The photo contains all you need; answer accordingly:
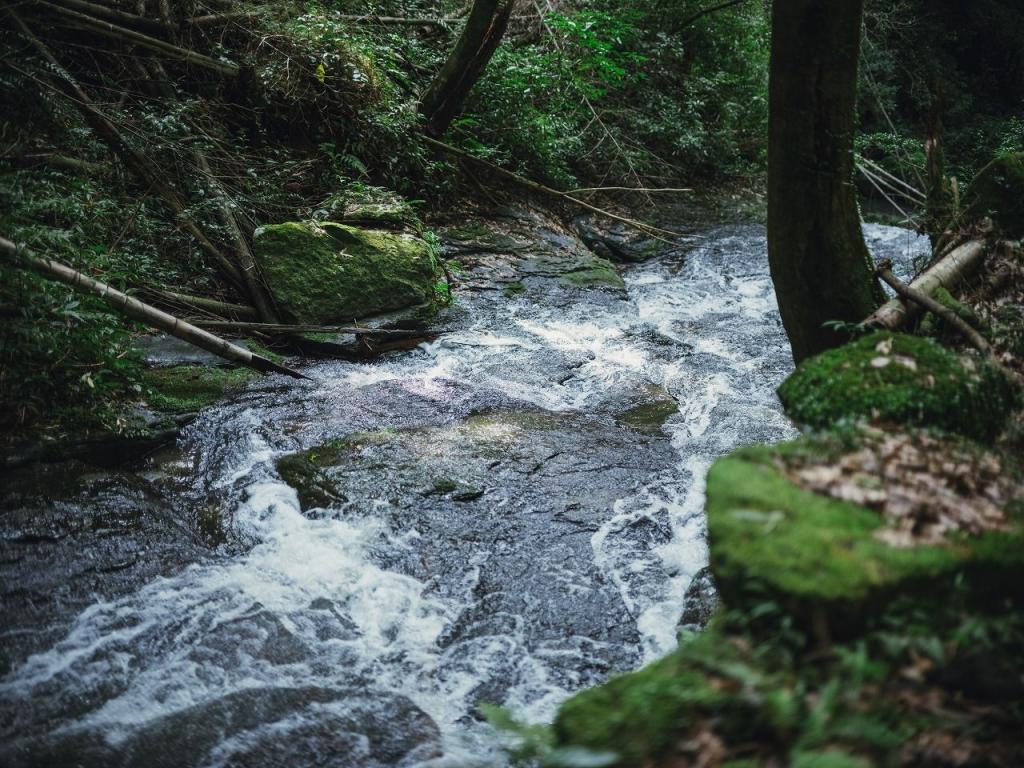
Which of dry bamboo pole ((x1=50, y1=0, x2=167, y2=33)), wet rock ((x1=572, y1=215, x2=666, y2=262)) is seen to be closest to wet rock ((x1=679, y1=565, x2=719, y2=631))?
wet rock ((x1=572, y1=215, x2=666, y2=262))

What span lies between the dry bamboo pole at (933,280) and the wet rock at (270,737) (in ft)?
10.7

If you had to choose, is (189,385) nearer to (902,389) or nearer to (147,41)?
(147,41)

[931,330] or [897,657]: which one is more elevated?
[931,330]

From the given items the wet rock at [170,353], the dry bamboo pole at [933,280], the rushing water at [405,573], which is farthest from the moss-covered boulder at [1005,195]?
the wet rock at [170,353]

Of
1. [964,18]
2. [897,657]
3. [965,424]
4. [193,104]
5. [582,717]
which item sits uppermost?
[964,18]

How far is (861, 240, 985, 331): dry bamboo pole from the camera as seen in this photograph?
3740 mm

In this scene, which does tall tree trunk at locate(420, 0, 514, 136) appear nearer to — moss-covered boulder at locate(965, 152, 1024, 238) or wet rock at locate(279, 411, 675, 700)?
wet rock at locate(279, 411, 675, 700)

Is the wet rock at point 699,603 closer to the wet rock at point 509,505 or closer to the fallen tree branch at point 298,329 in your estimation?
the wet rock at point 509,505

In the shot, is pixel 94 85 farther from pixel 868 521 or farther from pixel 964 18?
pixel 964 18

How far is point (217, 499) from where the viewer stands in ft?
15.4

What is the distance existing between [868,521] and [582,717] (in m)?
1.15

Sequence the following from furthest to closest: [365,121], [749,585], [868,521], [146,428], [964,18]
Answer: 1. [964,18]
2. [365,121]
3. [146,428]
4. [868,521]
5. [749,585]

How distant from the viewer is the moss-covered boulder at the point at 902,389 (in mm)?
2854

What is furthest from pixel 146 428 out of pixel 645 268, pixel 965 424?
pixel 645 268
